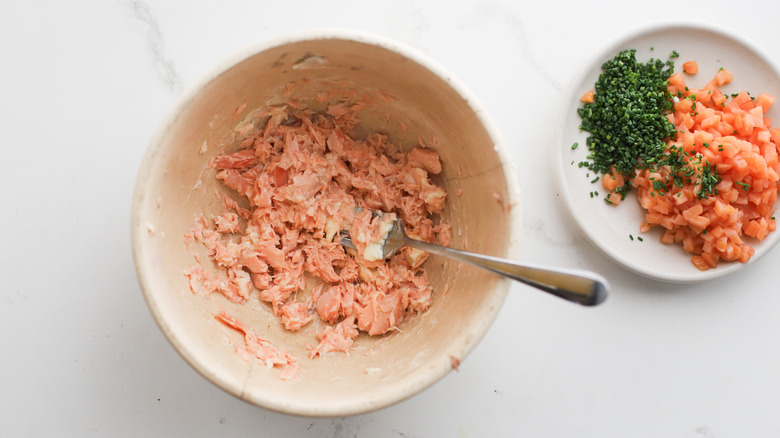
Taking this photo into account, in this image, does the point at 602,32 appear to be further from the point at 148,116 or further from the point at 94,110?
the point at 94,110

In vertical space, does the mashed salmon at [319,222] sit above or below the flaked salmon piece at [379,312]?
above

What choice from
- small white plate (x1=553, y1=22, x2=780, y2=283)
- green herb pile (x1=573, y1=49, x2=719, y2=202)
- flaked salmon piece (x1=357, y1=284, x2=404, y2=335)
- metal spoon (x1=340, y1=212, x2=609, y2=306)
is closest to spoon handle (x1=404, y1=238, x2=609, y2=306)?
metal spoon (x1=340, y1=212, x2=609, y2=306)

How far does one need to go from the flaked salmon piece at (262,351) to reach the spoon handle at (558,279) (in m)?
0.55

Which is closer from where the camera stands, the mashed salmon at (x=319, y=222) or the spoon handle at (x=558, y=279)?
the spoon handle at (x=558, y=279)


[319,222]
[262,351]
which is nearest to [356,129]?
[319,222]

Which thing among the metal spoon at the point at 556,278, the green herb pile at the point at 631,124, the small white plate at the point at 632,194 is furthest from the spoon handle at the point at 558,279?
the green herb pile at the point at 631,124

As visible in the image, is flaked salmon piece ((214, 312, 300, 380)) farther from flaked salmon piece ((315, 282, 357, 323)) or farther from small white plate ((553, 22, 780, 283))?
small white plate ((553, 22, 780, 283))

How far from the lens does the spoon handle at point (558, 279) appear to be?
3.49ft

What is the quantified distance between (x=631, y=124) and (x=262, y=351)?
1226 mm

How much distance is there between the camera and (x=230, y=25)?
162 centimetres

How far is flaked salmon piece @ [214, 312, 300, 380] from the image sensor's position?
1.37 meters

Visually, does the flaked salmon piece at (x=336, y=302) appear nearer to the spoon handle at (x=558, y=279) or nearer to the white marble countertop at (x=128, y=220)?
the white marble countertop at (x=128, y=220)

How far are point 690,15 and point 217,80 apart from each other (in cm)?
145

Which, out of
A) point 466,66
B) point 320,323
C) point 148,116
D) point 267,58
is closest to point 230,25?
point 148,116
